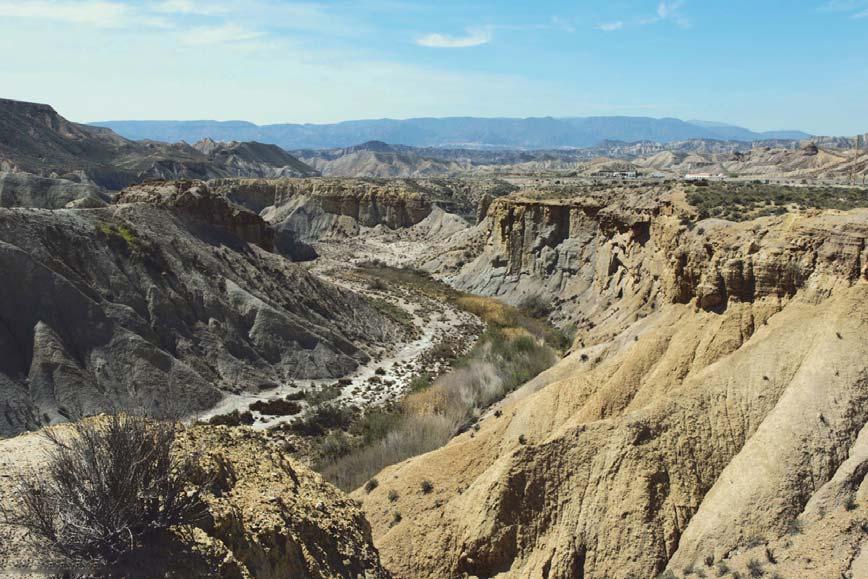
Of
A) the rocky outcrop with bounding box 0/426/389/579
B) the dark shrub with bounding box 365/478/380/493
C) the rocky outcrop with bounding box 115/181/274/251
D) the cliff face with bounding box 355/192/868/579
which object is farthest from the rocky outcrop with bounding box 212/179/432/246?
the rocky outcrop with bounding box 0/426/389/579

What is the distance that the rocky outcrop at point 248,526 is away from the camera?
29.6ft

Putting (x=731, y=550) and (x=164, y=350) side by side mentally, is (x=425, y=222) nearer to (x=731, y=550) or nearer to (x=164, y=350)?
(x=164, y=350)

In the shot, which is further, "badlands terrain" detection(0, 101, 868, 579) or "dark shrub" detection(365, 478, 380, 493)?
"dark shrub" detection(365, 478, 380, 493)

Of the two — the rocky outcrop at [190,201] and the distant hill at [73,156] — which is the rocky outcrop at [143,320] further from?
the distant hill at [73,156]

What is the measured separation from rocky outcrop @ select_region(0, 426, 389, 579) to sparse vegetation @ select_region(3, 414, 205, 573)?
0.27m

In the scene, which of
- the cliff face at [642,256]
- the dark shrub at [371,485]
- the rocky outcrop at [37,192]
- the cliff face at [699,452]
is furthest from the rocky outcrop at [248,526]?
the rocky outcrop at [37,192]

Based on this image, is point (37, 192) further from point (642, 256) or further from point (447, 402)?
point (642, 256)

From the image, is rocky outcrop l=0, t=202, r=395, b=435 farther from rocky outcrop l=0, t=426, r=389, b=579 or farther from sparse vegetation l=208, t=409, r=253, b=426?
rocky outcrop l=0, t=426, r=389, b=579

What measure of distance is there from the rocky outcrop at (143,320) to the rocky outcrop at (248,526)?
39.0ft

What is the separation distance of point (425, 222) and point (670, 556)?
83965 mm

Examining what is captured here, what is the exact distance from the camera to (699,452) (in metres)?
14.7

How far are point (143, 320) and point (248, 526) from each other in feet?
76.0

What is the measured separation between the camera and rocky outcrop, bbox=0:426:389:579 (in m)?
9.02

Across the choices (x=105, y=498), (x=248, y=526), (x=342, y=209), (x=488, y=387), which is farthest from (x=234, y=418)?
(x=342, y=209)
